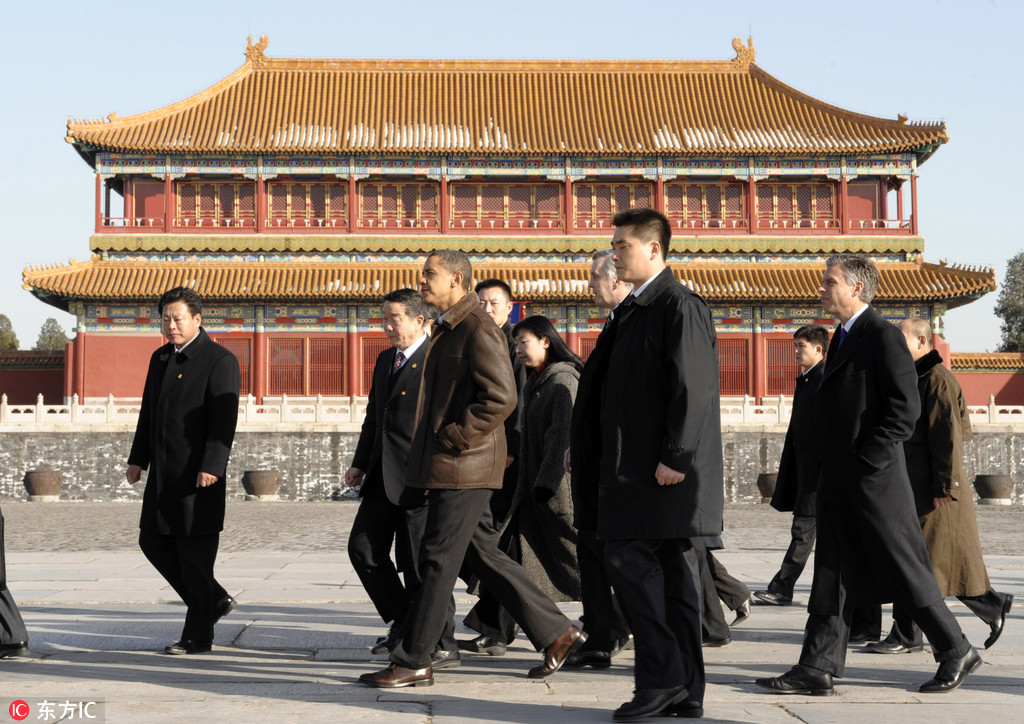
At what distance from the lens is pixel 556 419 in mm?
5789

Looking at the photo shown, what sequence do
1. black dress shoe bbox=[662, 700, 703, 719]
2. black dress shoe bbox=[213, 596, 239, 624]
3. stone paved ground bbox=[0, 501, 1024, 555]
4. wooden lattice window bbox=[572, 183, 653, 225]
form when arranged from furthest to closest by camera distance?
wooden lattice window bbox=[572, 183, 653, 225], stone paved ground bbox=[0, 501, 1024, 555], black dress shoe bbox=[213, 596, 239, 624], black dress shoe bbox=[662, 700, 703, 719]

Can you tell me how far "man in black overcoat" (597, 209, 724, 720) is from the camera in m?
4.28

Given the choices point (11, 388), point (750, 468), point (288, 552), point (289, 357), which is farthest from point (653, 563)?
point (11, 388)

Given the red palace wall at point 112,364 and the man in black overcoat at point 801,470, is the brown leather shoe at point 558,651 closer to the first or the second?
the man in black overcoat at point 801,470

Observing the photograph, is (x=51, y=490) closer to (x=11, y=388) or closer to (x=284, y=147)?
(x=11, y=388)

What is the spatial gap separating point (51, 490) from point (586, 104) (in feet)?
49.7

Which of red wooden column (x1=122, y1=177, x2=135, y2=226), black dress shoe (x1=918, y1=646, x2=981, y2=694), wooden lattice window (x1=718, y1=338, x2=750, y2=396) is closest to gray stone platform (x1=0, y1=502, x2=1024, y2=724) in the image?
black dress shoe (x1=918, y1=646, x2=981, y2=694)

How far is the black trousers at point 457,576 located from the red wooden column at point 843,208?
24865mm

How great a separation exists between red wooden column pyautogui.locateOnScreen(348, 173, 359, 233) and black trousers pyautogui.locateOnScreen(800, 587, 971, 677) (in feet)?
78.8

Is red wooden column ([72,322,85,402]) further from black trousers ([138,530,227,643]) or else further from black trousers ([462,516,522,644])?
black trousers ([462,516,522,644])

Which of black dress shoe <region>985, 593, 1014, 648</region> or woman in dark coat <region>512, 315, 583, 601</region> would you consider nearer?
→ black dress shoe <region>985, 593, 1014, 648</region>

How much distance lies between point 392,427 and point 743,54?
2747cm

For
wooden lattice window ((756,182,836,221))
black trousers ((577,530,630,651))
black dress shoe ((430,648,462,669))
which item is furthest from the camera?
wooden lattice window ((756,182,836,221))

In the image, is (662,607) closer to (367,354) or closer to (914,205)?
(367,354)
